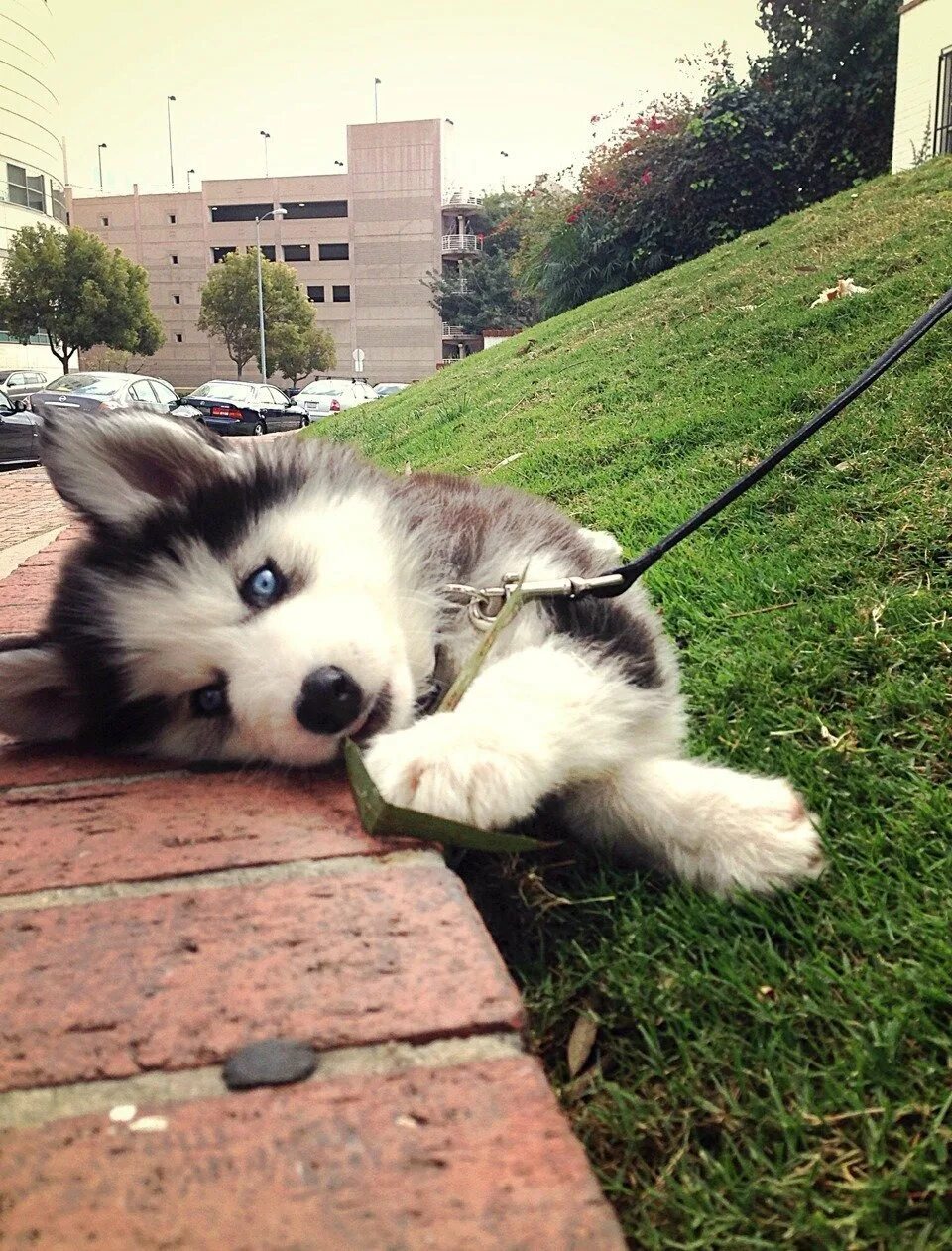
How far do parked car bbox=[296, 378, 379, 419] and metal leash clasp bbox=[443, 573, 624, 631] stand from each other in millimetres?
28516

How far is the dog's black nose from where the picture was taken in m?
1.70

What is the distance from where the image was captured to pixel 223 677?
1840 mm

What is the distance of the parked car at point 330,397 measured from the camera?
31.6 metres

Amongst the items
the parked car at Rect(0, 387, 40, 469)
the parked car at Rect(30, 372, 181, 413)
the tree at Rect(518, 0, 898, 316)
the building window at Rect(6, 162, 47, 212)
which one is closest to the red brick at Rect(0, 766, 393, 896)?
the parked car at Rect(0, 387, 40, 469)

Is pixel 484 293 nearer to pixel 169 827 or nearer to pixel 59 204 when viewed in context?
pixel 59 204

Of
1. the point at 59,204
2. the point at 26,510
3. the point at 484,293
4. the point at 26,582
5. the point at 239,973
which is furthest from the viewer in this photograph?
the point at 484,293

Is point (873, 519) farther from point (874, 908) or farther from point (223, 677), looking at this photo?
point (223, 677)

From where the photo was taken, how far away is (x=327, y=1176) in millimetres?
899

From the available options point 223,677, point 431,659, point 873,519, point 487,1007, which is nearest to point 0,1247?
point 487,1007

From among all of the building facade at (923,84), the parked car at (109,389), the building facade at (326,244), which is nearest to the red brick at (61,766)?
the building facade at (923,84)

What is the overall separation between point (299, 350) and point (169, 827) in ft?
188

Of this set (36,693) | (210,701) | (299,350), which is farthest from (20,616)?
(299,350)

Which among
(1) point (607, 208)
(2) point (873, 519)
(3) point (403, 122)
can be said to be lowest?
(2) point (873, 519)

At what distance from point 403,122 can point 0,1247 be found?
6985cm
